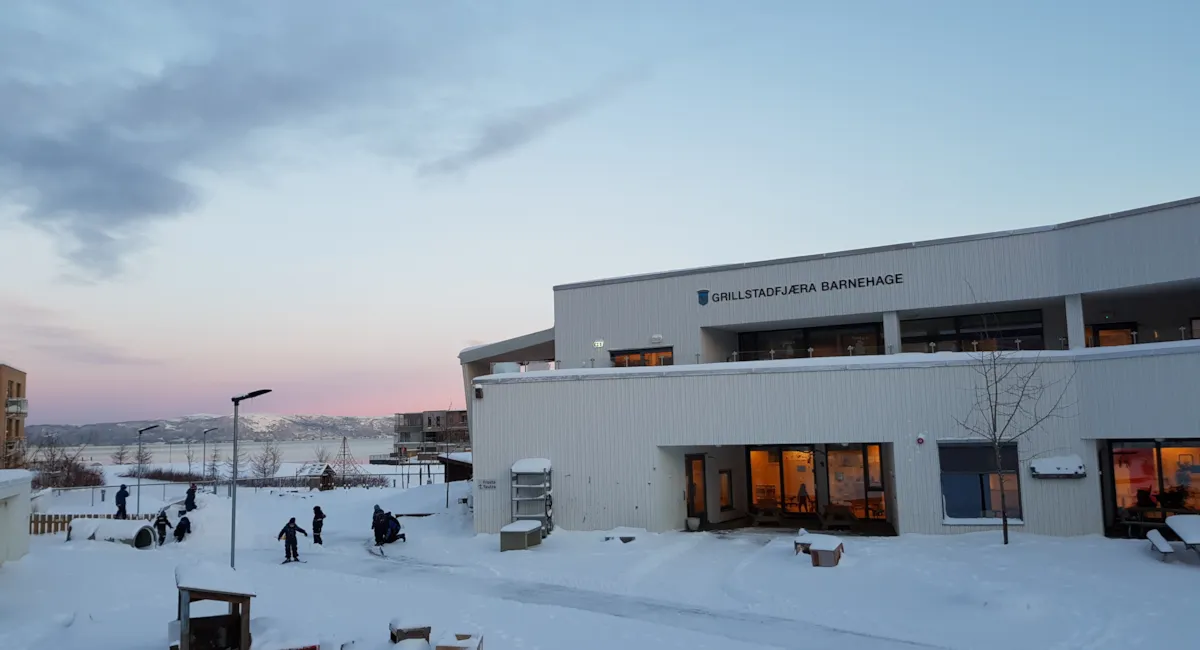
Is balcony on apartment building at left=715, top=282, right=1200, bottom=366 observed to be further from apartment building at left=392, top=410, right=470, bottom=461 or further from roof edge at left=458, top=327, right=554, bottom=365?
apartment building at left=392, top=410, right=470, bottom=461

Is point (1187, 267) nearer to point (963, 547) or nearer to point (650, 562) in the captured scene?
point (963, 547)

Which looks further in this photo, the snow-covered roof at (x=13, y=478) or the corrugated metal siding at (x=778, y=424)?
the corrugated metal siding at (x=778, y=424)

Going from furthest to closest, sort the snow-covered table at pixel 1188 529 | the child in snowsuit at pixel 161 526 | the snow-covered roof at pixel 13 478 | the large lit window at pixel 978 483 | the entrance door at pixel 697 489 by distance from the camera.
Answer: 1. the child in snowsuit at pixel 161 526
2. the entrance door at pixel 697 489
3. the large lit window at pixel 978 483
4. the snow-covered roof at pixel 13 478
5. the snow-covered table at pixel 1188 529

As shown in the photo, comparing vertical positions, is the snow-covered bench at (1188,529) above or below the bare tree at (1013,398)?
below

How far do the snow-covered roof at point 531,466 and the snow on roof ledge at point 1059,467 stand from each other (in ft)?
46.8

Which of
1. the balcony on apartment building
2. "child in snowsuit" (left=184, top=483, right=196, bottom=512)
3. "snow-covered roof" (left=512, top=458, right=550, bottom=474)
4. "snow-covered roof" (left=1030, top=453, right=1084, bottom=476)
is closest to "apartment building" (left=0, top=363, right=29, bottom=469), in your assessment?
"child in snowsuit" (left=184, top=483, right=196, bottom=512)

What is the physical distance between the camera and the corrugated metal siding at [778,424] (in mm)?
22000

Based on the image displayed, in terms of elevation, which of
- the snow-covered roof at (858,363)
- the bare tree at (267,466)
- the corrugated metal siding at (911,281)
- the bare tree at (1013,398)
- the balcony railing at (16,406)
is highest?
the corrugated metal siding at (911,281)

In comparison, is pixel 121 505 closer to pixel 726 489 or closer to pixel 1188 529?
pixel 726 489

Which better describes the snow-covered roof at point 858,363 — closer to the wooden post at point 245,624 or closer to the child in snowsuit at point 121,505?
the wooden post at point 245,624

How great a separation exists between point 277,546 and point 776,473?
696 inches

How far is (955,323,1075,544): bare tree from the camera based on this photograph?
22719 mm

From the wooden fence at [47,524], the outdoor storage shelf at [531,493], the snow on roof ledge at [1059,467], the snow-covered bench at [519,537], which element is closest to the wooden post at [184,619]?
the snow-covered bench at [519,537]

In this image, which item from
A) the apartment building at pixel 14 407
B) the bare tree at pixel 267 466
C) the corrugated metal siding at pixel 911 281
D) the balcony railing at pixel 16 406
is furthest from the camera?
the bare tree at pixel 267 466
